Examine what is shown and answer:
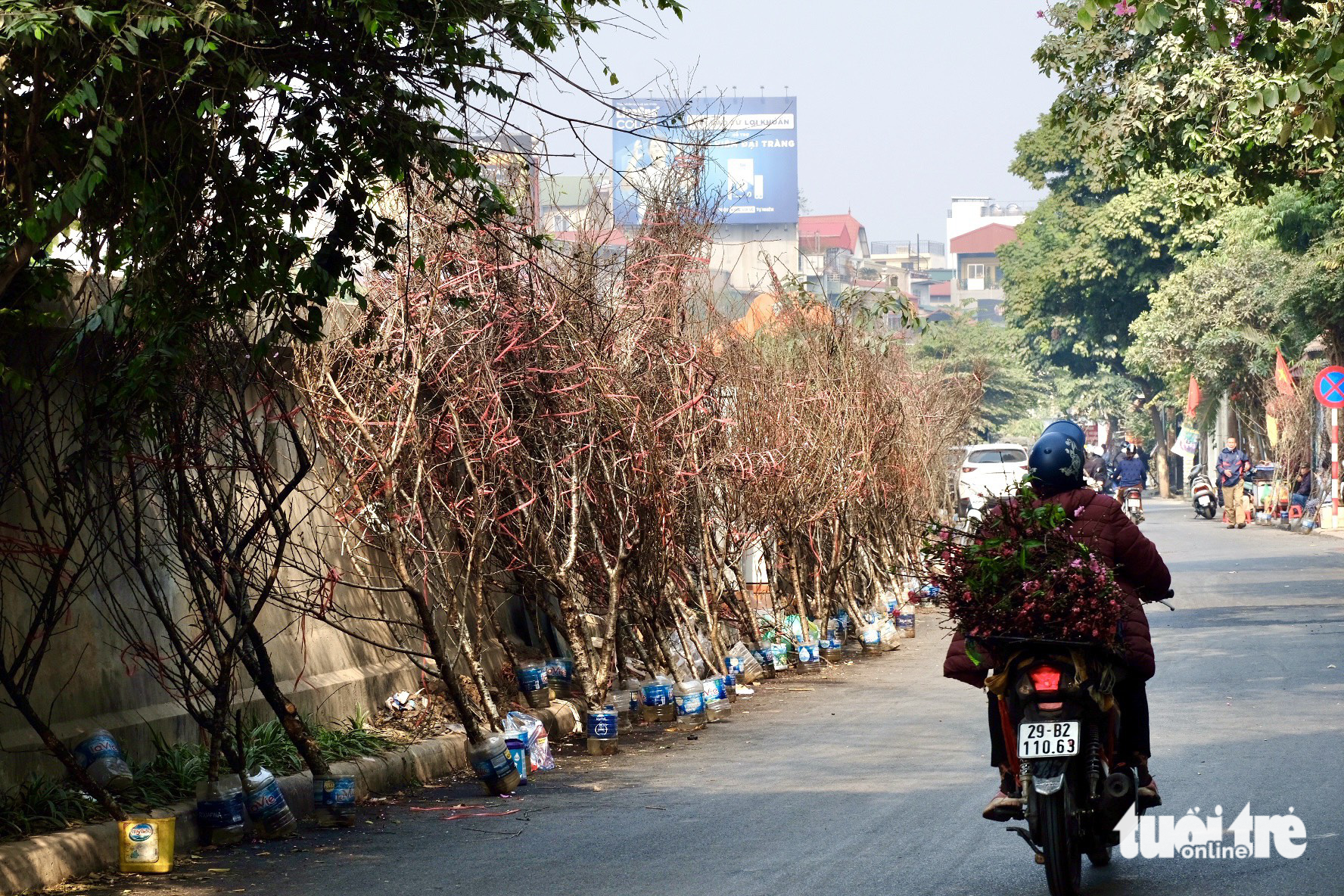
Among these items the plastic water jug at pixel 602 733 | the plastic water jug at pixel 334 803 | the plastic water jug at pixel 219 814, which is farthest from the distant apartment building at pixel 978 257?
the plastic water jug at pixel 219 814

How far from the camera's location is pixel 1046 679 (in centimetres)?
584

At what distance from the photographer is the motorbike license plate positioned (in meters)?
5.68

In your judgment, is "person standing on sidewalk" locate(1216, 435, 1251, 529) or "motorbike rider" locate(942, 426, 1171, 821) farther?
"person standing on sidewalk" locate(1216, 435, 1251, 529)

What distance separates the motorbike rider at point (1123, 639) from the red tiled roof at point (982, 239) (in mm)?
183413

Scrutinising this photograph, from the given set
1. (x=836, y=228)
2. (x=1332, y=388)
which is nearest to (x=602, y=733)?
(x=1332, y=388)

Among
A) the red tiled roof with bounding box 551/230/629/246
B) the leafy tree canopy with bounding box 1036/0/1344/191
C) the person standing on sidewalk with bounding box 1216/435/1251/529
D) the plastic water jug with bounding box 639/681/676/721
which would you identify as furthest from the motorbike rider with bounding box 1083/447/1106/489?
the plastic water jug with bounding box 639/681/676/721

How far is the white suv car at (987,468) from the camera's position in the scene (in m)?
34.9

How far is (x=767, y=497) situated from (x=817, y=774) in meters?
5.26

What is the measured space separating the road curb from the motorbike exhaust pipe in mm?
4150

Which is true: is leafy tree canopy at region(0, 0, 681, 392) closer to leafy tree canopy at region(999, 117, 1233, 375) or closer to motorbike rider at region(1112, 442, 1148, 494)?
motorbike rider at region(1112, 442, 1148, 494)

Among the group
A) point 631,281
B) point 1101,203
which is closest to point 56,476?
point 631,281

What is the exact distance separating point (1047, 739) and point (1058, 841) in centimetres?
37

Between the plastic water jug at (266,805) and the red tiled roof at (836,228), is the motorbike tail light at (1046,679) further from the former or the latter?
the red tiled roof at (836,228)

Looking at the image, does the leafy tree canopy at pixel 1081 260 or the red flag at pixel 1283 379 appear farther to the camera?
the leafy tree canopy at pixel 1081 260
